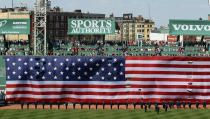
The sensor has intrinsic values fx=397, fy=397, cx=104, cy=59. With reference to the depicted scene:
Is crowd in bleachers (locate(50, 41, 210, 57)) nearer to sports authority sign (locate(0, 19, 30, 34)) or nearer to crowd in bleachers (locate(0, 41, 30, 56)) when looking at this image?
crowd in bleachers (locate(0, 41, 30, 56))

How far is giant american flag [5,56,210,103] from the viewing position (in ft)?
142

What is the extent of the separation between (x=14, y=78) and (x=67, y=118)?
9.44 meters

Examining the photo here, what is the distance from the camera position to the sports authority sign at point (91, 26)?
58312 mm

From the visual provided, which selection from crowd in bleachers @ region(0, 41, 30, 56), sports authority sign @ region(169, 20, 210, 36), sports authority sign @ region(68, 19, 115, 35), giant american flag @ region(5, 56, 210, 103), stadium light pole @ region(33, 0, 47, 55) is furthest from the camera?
crowd in bleachers @ region(0, 41, 30, 56)

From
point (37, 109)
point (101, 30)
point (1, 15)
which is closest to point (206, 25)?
point (101, 30)

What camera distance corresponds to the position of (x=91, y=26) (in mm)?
58406

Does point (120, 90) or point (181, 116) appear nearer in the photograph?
point (181, 116)

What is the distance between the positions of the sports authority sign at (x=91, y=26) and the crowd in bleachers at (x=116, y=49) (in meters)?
3.33

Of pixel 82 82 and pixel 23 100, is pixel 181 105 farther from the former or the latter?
pixel 23 100

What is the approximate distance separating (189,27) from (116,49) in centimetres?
1177

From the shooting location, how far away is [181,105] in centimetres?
4456

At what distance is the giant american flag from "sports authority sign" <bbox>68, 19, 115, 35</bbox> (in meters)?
15.0

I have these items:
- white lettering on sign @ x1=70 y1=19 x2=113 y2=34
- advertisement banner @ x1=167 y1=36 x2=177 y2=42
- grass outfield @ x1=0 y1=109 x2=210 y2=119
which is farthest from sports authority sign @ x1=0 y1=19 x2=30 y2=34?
advertisement banner @ x1=167 y1=36 x2=177 y2=42

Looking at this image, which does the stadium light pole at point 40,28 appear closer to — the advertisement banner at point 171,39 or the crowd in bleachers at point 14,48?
the crowd in bleachers at point 14,48
